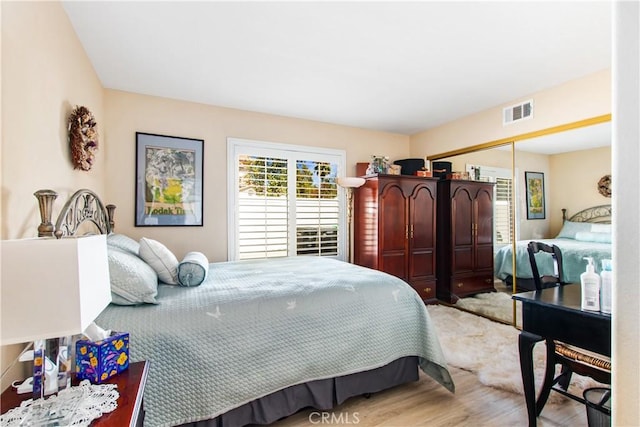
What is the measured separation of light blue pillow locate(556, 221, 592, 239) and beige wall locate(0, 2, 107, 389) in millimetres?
4049

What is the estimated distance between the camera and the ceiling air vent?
133 inches

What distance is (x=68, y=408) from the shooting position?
38.0 inches

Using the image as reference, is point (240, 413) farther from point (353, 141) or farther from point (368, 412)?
point (353, 141)

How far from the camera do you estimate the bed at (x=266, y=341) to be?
5.06 ft

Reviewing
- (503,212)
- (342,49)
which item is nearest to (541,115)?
(503,212)

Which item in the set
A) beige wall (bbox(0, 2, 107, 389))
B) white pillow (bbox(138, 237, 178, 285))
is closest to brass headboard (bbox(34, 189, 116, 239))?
beige wall (bbox(0, 2, 107, 389))

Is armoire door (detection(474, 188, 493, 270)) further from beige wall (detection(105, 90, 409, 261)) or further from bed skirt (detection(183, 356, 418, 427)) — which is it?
bed skirt (detection(183, 356, 418, 427))

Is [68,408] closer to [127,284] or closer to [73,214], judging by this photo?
[127,284]

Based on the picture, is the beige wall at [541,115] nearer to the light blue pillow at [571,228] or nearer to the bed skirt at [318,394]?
the light blue pillow at [571,228]

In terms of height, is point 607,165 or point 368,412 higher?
point 607,165

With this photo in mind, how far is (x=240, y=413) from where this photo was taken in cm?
170

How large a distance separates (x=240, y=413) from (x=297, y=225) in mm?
2600

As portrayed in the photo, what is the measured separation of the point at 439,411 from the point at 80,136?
296 centimetres

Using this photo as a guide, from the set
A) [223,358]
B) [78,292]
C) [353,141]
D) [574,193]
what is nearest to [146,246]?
[223,358]
